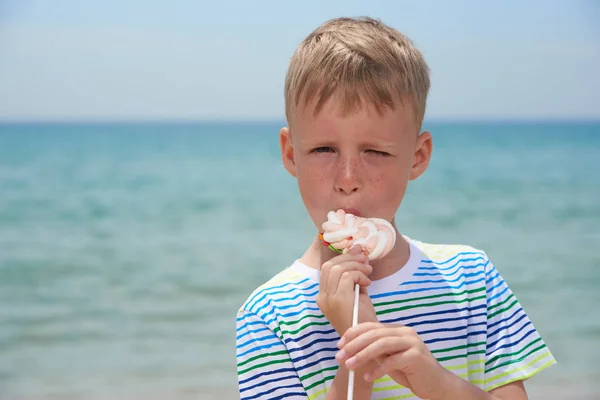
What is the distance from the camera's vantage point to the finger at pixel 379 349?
1.94 metres

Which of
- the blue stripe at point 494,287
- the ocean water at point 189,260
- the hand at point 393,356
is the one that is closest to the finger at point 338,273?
the hand at point 393,356

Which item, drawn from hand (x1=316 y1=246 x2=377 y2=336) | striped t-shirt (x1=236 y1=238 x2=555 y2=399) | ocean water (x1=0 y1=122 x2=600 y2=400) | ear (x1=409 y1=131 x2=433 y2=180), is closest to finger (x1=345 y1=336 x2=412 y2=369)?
hand (x1=316 y1=246 x2=377 y2=336)

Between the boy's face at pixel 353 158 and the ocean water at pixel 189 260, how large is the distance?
4.85 meters

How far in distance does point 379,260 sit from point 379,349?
53 centimetres

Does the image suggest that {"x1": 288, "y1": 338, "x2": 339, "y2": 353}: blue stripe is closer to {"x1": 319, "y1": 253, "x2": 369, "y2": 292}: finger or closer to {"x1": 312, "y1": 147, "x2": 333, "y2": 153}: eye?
{"x1": 319, "y1": 253, "x2": 369, "y2": 292}: finger

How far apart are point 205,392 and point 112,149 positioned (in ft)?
107

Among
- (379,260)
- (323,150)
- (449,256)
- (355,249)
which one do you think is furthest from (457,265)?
(323,150)

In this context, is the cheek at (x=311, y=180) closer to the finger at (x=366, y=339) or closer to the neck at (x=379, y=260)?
the neck at (x=379, y=260)

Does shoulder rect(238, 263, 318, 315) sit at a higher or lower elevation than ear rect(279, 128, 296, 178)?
lower

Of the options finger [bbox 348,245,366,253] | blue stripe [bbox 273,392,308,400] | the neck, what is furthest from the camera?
the neck

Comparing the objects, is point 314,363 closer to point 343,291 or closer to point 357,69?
point 343,291

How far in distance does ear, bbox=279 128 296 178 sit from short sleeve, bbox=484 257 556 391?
663mm

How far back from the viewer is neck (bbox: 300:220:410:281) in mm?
2438

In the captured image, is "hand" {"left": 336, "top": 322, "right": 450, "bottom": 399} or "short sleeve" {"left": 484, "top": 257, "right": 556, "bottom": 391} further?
"short sleeve" {"left": 484, "top": 257, "right": 556, "bottom": 391}
